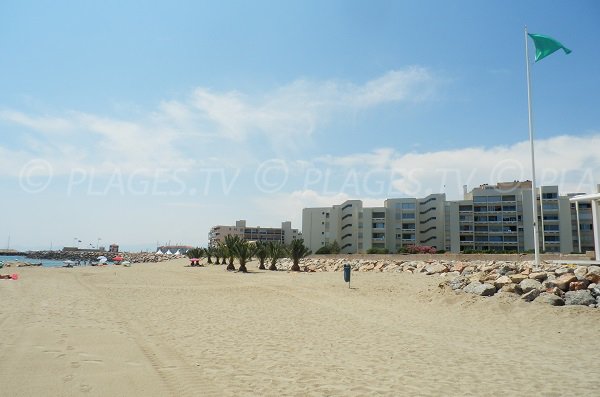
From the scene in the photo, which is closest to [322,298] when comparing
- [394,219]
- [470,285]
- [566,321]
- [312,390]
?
[470,285]

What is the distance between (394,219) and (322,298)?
70623mm

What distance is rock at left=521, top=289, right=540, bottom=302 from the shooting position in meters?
14.5

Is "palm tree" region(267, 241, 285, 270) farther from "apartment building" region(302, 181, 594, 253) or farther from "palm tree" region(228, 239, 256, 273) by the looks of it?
"apartment building" region(302, 181, 594, 253)

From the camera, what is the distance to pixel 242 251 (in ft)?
132

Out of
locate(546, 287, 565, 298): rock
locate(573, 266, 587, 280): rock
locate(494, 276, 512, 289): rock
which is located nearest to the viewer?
locate(546, 287, 565, 298): rock

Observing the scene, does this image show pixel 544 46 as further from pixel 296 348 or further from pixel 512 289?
pixel 296 348

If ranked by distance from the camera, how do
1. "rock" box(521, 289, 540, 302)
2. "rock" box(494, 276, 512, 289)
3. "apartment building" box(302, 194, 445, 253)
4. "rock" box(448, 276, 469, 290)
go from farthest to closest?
"apartment building" box(302, 194, 445, 253)
"rock" box(448, 276, 469, 290)
"rock" box(494, 276, 512, 289)
"rock" box(521, 289, 540, 302)

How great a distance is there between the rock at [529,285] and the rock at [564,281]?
23.8 inches

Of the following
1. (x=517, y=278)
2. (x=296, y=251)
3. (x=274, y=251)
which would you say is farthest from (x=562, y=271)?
(x=274, y=251)

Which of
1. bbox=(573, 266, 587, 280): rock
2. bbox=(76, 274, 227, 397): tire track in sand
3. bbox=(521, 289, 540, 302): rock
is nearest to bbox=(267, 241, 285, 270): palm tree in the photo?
bbox=(573, 266, 587, 280): rock

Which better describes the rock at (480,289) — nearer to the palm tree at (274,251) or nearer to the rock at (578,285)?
the rock at (578,285)

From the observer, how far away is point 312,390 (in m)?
6.20

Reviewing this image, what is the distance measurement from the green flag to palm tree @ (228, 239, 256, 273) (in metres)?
29.4

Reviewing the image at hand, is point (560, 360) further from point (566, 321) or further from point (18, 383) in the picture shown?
point (18, 383)
